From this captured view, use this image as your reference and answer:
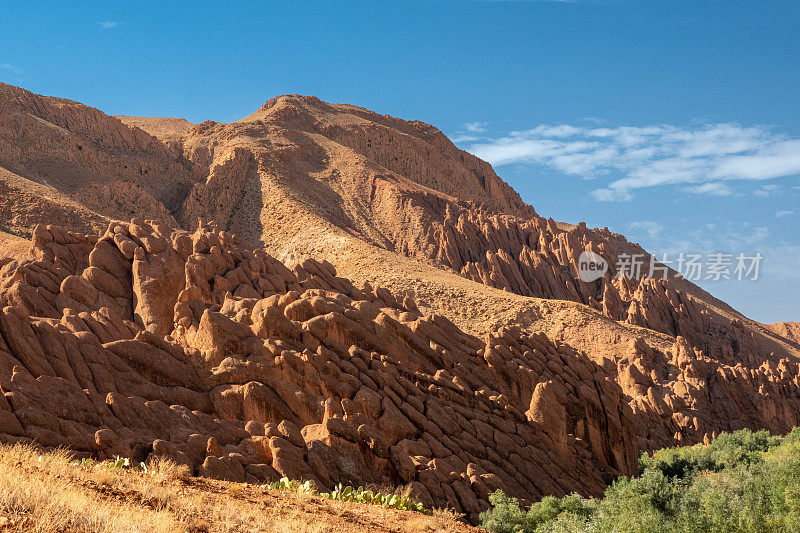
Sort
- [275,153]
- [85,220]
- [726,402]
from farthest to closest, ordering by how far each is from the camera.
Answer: [275,153]
[85,220]
[726,402]

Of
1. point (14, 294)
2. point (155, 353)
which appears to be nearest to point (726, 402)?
point (155, 353)

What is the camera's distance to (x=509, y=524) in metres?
25.6

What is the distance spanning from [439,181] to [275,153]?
30032 millimetres

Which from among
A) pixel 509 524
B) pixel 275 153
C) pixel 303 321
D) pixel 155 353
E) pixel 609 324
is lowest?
pixel 509 524

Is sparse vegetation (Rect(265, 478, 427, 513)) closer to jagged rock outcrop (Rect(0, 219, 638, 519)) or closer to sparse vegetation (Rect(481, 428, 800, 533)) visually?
jagged rock outcrop (Rect(0, 219, 638, 519))

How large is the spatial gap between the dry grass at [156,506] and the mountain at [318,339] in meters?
6.25

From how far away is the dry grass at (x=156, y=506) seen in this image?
11852 mm

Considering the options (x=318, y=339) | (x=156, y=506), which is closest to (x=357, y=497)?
(x=156, y=506)

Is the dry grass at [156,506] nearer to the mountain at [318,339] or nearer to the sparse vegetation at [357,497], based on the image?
the sparse vegetation at [357,497]

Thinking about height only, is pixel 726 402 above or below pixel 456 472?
above

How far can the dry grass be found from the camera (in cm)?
1185

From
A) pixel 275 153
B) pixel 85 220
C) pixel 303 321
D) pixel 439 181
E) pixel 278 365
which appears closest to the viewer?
pixel 278 365

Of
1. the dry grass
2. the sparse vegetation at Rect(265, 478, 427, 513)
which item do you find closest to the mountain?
the sparse vegetation at Rect(265, 478, 427, 513)

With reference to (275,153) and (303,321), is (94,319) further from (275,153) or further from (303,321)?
(275,153)
